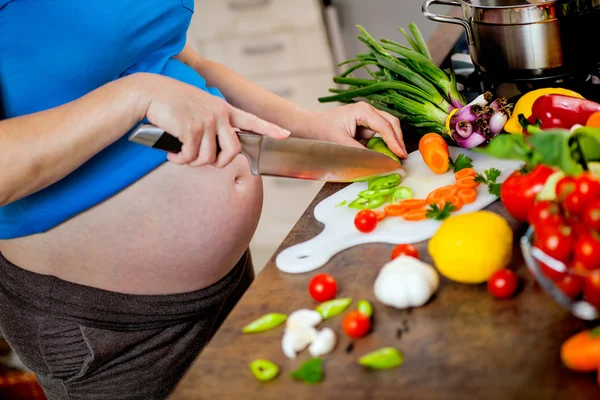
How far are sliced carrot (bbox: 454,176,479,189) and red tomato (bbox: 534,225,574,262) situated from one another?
1.17 feet

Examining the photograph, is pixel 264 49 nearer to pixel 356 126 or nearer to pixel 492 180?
pixel 356 126

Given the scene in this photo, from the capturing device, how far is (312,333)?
0.79 metres

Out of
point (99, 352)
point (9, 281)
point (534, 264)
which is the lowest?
point (99, 352)

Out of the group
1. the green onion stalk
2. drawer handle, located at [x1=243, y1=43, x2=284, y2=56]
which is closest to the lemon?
the green onion stalk

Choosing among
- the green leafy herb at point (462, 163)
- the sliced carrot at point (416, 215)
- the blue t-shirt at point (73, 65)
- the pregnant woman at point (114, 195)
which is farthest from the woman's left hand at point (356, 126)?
the blue t-shirt at point (73, 65)

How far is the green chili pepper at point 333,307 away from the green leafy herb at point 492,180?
31cm

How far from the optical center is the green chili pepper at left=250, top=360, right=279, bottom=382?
0.75 metres

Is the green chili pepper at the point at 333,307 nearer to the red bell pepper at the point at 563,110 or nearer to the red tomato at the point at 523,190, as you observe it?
the red tomato at the point at 523,190

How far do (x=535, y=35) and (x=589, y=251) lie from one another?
0.62 m

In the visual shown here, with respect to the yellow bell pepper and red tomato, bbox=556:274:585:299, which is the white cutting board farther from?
red tomato, bbox=556:274:585:299

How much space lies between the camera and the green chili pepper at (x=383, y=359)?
728 millimetres

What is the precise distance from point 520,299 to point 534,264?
0.09 m

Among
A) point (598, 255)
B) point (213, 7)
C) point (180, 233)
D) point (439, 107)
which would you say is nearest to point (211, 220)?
point (180, 233)

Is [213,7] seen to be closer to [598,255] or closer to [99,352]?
[99,352]
